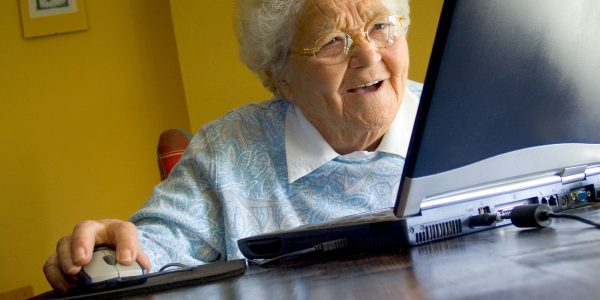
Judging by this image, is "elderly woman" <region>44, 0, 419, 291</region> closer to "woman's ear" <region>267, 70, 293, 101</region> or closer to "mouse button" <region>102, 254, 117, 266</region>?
"woman's ear" <region>267, 70, 293, 101</region>

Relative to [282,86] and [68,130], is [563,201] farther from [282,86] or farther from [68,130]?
[68,130]

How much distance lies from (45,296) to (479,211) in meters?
0.65

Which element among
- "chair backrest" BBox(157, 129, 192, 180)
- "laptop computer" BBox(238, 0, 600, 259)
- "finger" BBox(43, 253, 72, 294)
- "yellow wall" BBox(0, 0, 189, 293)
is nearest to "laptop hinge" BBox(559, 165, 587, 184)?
"laptop computer" BBox(238, 0, 600, 259)

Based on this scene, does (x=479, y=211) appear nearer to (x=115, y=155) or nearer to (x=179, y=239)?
(x=179, y=239)

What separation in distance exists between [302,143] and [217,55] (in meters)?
0.91

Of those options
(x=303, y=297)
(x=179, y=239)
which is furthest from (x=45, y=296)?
(x=303, y=297)

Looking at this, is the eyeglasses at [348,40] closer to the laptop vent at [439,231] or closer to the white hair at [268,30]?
the white hair at [268,30]

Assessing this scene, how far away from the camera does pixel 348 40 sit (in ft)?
5.47

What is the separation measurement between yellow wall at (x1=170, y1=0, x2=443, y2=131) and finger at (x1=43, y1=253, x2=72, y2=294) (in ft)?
4.37

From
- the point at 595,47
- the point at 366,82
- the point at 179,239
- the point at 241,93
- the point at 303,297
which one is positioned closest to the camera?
the point at 303,297

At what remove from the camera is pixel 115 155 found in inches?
115

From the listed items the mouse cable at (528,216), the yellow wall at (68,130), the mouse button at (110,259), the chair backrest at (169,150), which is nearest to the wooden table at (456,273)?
the mouse cable at (528,216)

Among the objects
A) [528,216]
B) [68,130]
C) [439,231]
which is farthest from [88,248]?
[68,130]

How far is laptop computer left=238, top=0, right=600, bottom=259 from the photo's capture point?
859mm
